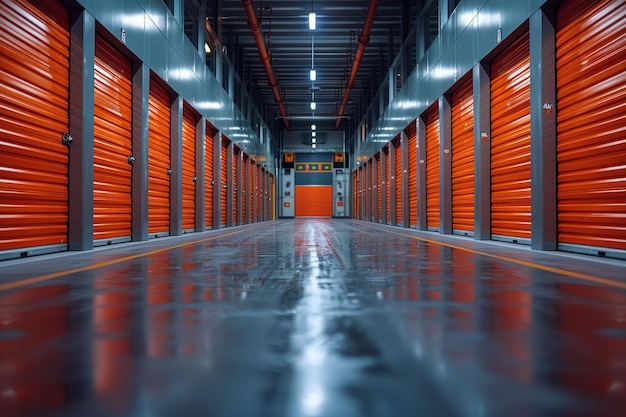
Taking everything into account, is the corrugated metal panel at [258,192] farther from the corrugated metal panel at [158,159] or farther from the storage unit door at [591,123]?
the storage unit door at [591,123]

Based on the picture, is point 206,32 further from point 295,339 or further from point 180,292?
point 295,339

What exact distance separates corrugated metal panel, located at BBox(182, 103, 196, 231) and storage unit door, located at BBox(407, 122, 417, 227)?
777cm

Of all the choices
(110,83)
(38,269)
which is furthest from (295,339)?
(110,83)

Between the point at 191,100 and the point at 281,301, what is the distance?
10950 millimetres

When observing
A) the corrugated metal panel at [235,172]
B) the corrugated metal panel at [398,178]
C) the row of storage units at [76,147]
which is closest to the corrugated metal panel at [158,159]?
the row of storage units at [76,147]

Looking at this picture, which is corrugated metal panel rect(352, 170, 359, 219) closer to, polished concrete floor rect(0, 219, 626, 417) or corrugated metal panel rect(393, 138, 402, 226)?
corrugated metal panel rect(393, 138, 402, 226)

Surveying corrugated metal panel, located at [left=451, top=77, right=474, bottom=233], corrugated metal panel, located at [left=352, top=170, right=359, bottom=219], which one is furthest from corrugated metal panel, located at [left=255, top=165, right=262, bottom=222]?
corrugated metal panel, located at [left=451, top=77, right=474, bottom=233]

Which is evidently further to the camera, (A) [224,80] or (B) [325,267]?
(A) [224,80]

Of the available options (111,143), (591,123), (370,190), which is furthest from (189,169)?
(370,190)

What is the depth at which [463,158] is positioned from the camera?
10.8 meters

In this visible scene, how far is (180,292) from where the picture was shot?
3.00 m

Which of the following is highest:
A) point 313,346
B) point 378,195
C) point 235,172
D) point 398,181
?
point 235,172

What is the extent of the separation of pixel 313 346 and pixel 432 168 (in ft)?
40.6

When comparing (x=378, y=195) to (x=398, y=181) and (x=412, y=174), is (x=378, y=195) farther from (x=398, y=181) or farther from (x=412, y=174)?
(x=412, y=174)
